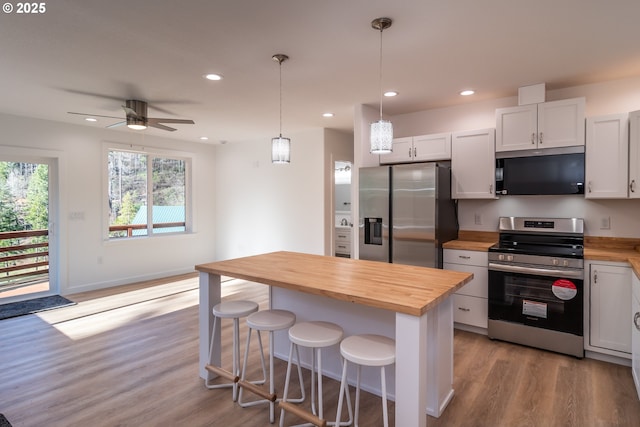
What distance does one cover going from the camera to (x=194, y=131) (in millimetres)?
5617

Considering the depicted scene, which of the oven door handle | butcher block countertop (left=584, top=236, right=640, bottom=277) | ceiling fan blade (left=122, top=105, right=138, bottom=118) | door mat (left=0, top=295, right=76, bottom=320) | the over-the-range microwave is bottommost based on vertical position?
door mat (left=0, top=295, right=76, bottom=320)

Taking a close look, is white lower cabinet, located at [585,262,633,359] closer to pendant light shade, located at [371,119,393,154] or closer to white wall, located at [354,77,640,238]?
white wall, located at [354,77,640,238]

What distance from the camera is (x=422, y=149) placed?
401cm

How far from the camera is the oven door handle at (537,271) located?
2948 millimetres

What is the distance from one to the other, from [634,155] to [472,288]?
1.75 m

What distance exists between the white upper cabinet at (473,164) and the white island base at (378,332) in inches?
71.3

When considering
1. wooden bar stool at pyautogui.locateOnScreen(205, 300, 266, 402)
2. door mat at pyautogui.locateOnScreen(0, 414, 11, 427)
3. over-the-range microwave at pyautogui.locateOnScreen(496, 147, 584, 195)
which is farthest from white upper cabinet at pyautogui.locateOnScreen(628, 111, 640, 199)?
door mat at pyautogui.locateOnScreen(0, 414, 11, 427)

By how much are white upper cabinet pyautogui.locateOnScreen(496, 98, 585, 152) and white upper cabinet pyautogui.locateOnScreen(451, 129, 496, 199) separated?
0.13m

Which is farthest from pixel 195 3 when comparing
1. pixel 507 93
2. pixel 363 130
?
pixel 507 93

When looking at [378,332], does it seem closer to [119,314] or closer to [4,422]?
[4,422]

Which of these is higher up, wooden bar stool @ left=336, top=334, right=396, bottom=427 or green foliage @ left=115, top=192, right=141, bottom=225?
green foliage @ left=115, top=192, right=141, bottom=225

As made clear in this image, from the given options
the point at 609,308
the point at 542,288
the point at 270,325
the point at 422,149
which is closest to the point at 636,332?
the point at 609,308

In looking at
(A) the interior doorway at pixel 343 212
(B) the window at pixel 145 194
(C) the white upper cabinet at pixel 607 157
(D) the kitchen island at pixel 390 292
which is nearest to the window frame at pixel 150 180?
(B) the window at pixel 145 194

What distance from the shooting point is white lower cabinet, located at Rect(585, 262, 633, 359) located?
9.16ft
